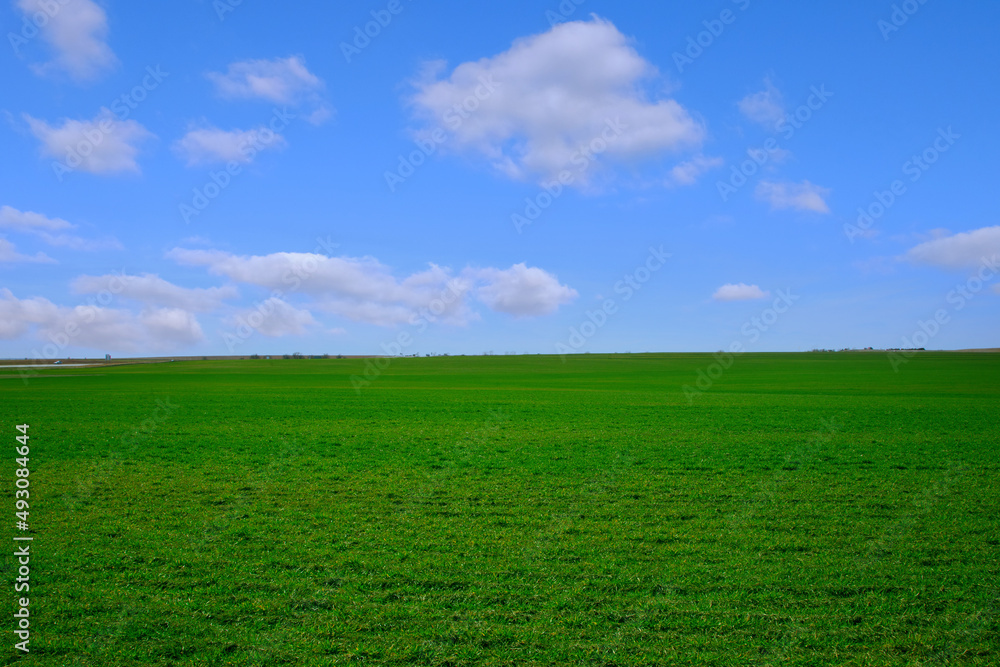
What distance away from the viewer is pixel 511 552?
9.98 meters

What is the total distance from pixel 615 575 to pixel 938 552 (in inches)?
223

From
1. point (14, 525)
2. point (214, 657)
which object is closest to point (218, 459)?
point (14, 525)

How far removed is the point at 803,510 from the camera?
12.8m

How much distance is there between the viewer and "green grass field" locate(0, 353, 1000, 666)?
23.0ft

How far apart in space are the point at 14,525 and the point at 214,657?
8.07 metres

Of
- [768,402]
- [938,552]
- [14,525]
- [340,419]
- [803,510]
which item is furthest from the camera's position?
[768,402]

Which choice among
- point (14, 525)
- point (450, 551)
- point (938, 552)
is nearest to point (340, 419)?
point (14, 525)

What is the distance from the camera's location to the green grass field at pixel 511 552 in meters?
7.01

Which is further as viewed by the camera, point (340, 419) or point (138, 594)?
point (340, 419)

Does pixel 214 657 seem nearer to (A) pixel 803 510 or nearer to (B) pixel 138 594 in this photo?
(B) pixel 138 594

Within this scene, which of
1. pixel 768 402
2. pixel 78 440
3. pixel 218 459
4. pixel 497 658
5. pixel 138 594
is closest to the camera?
pixel 497 658

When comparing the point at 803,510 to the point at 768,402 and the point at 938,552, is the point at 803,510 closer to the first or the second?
the point at 938,552

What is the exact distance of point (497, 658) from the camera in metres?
6.63

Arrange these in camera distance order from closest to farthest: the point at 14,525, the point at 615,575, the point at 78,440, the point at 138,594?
1. the point at 138,594
2. the point at 615,575
3. the point at 14,525
4. the point at 78,440
